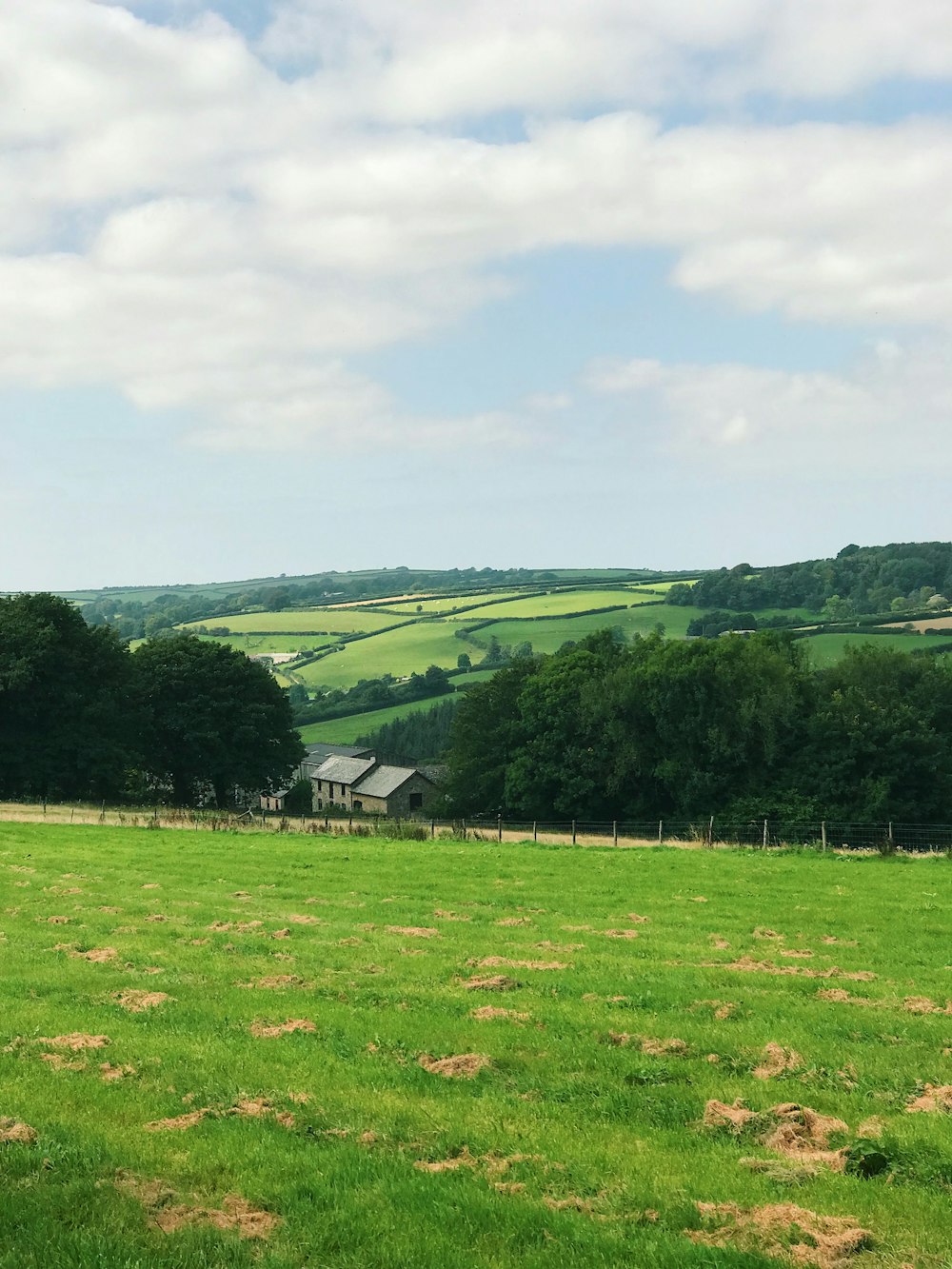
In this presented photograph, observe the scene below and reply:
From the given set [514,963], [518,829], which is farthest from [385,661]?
[514,963]

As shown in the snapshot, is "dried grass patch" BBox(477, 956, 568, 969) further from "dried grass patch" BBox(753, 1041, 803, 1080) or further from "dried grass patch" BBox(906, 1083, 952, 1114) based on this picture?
"dried grass patch" BBox(906, 1083, 952, 1114)

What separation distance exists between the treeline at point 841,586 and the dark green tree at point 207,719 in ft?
375

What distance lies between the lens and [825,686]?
2906 inches

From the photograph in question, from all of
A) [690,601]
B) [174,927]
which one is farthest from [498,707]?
[690,601]

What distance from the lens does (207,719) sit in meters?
81.6

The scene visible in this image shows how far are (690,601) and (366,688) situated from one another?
67.2 meters

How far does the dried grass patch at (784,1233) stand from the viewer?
912cm

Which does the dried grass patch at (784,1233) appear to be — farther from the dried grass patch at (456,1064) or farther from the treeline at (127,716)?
the treeline at (127,716)

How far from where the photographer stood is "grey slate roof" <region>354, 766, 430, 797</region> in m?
109

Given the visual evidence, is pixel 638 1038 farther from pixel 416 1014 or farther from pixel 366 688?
pixel 366 688

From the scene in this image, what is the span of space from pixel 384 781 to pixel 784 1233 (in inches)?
4044

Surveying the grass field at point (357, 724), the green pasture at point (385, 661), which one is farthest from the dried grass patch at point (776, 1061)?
the green pasture at point (385, 661)

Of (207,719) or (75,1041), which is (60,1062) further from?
(207,719)

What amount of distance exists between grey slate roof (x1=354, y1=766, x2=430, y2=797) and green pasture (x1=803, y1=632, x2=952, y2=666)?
153 feet
